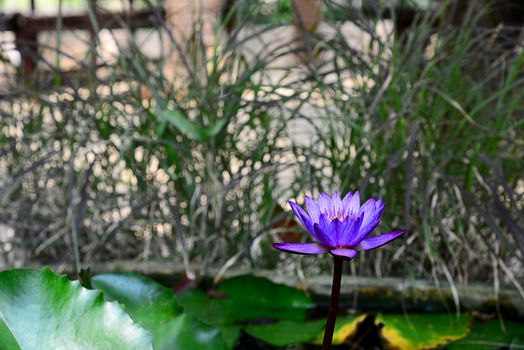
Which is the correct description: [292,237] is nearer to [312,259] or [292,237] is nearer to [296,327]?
[312,259]

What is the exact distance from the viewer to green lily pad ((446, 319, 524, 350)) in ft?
3.25

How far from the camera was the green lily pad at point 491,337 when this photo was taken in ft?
3.25

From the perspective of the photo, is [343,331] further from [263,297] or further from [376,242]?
[376,242]

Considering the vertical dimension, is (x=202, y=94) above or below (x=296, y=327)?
above

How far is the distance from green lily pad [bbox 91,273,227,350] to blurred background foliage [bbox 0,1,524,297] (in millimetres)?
297

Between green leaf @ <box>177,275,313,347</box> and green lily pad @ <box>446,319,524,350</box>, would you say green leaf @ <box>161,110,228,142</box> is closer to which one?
green leaf @ <box>177,275,313,347</box>

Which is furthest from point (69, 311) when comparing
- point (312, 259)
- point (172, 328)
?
point (312, 259)

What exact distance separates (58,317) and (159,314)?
205 mm

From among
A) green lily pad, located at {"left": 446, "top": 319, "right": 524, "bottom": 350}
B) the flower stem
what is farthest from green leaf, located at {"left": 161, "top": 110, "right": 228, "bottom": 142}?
the flower stem

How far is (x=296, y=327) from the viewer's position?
103 cm

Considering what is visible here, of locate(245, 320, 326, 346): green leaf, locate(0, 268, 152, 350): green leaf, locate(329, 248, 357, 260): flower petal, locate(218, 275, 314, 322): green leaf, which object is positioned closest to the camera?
locate(329, 248, 357, 260): flower petal

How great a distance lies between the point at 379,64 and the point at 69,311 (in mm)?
828

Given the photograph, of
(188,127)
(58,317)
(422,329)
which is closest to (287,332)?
(422,329)

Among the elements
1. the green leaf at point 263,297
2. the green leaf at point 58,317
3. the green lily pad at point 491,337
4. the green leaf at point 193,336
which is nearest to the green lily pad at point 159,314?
the green leaf at point 193,336
